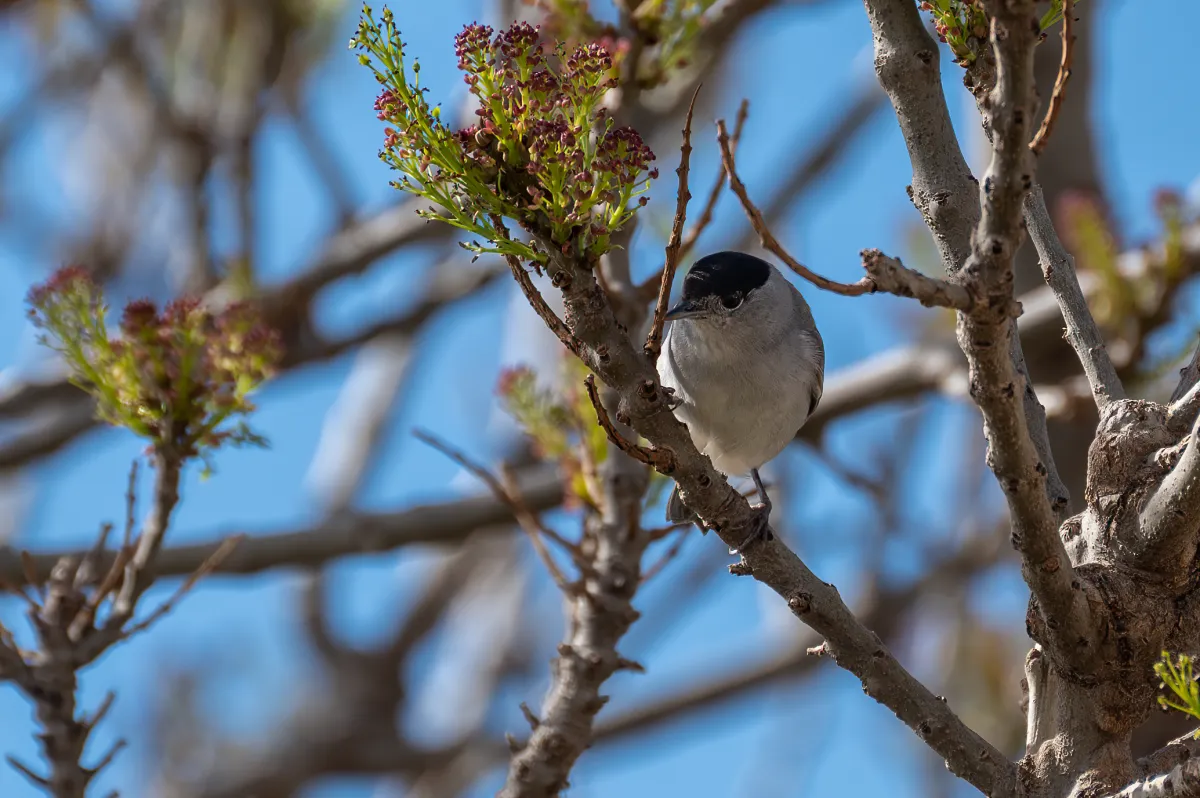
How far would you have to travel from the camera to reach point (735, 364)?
3.53 metres

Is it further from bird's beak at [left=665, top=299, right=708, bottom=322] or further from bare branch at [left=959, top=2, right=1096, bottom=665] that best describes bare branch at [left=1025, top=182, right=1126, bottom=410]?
bird's beak at [left=665, top=299, right=708, bottom=322]

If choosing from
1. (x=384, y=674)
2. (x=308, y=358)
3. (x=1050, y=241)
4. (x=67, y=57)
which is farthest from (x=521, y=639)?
(x=1050, y=241)

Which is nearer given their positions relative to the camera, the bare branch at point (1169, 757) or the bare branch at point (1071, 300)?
the bare branch at point (1169, 757)

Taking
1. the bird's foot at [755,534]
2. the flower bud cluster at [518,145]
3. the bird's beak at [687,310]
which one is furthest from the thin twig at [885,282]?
the bird's beak at [687,310]

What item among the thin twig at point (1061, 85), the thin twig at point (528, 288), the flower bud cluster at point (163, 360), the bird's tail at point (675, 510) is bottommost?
the thin twig at point (528, 288)

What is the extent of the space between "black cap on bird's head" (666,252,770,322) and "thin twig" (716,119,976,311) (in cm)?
Result: 161

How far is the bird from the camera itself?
352 cm

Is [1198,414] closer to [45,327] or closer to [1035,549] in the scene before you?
[1035,549]

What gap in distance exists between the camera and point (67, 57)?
8062 millimetres

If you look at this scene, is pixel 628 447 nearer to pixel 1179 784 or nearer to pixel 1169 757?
pixel 1179 784

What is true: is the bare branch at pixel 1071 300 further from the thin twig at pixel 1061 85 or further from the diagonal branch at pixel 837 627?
the diagonal branch at pixel 837 627

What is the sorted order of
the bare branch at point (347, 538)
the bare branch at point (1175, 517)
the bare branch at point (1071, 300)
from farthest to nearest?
the bare branch at point (347, 538), the bare branch at point (1071, 300), the bare branch at point (1175, 517)

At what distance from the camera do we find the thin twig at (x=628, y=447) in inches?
75.6

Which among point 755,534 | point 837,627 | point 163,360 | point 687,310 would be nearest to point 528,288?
point 755,534
